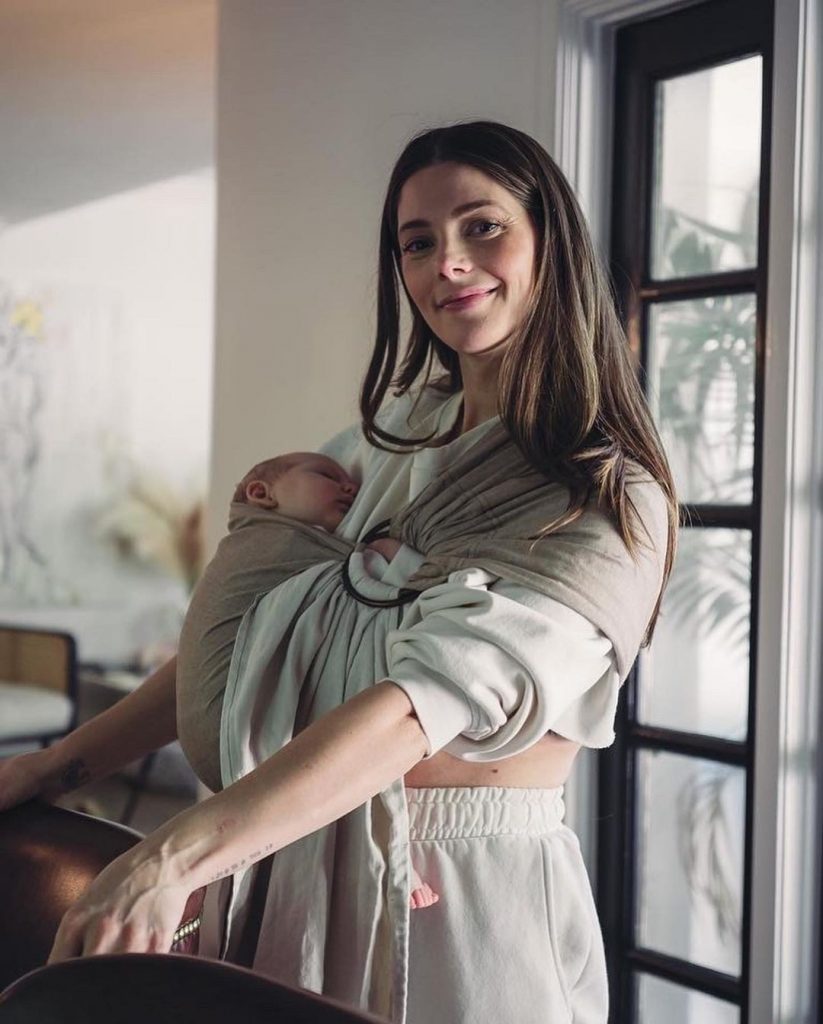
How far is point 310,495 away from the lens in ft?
4.90

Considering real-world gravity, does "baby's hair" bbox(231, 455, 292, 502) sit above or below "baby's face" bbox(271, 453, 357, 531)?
above

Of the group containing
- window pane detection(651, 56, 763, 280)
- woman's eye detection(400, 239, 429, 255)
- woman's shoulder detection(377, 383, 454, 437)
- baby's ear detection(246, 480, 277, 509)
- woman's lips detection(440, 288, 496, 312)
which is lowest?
baby's ear detection(246, 480, 277, 509)

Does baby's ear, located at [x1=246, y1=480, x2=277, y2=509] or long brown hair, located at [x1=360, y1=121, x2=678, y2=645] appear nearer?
long brown hair, located at [x1=360, y1=121, x2=678, y2=645]

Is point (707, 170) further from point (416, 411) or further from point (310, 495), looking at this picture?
point (310, 495)

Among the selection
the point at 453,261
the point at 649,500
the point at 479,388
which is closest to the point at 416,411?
the point at 479,388

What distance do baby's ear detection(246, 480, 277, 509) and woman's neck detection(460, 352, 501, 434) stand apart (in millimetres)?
249

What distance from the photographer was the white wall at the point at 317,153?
222cm

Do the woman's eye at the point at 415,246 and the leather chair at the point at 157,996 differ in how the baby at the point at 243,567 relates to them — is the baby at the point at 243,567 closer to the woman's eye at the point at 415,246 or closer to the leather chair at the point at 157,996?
the woman's eye at the point at 415,246

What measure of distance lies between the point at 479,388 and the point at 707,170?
2.74 feet

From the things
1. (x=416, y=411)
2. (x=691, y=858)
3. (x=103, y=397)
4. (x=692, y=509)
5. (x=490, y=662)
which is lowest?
(x=691, y=858)

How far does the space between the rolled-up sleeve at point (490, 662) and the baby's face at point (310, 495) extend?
0.31 metres

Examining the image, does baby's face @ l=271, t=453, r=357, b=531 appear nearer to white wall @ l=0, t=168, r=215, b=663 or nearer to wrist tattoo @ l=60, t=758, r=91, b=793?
wrist tattoo @ l=60, t=758, r=91, b=793

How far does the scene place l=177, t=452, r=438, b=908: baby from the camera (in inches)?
53.4

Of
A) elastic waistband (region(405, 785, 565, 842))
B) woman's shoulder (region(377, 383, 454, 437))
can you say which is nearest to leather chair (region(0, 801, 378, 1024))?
elastic waistband (region(405, 785, 565, 842))
